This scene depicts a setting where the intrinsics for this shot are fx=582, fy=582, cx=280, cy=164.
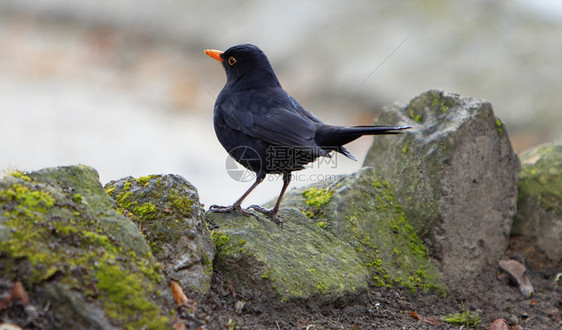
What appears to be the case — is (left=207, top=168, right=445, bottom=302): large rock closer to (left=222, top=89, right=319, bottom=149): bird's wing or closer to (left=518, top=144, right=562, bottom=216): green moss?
(left=222, top=89, right=319, bottom=149): bird's wing

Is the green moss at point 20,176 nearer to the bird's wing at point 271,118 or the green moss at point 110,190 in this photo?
the green moss at point 110,190

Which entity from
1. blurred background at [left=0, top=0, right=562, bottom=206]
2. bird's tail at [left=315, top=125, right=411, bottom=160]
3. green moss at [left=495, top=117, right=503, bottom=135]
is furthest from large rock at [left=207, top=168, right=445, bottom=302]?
blurred background at [left=0, top=0, right=562, bottom=206]

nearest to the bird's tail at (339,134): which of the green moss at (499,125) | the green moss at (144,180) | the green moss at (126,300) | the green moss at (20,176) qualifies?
the green moss at (499,125)

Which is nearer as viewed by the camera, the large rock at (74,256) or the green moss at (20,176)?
the large rock at (74,256)

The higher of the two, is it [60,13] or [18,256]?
[60,13]

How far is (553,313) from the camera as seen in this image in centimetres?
442

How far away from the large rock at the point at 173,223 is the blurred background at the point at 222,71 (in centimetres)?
738

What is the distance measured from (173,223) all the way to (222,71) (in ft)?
37.1

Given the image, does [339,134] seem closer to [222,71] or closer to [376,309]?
[376,309]

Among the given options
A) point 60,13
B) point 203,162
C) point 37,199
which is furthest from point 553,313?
point 60,13

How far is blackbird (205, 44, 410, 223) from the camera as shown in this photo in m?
4.40

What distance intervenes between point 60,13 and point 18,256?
15647mm

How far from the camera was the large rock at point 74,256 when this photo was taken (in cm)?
245

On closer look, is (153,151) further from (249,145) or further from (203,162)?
(249,145)
